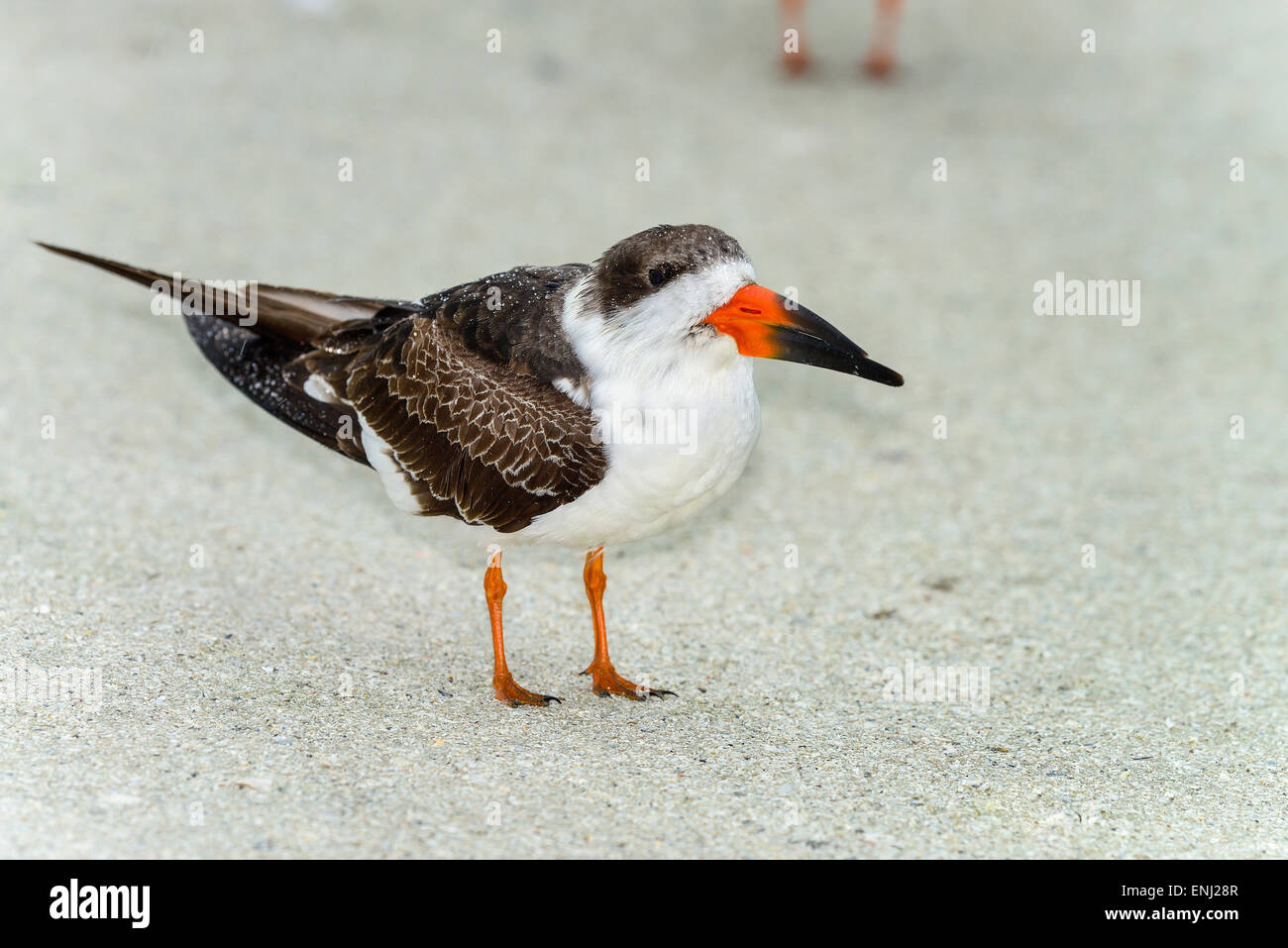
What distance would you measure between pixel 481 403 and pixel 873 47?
268 inches

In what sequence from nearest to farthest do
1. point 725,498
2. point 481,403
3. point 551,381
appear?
point 551,381 < point 481,403 < point 725,498

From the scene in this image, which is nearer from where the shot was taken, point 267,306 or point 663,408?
point 663,408

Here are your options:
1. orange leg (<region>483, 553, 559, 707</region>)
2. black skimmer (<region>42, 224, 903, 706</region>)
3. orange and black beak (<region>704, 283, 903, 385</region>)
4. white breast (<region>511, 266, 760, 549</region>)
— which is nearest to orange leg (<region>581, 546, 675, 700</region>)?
black skimmer (<region>42, 224, 903, 706</region>)

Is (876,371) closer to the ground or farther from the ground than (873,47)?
closer to the ground

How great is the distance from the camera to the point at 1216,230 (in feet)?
26.9

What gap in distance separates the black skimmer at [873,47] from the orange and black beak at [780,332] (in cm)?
637

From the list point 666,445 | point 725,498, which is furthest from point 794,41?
point 666,445

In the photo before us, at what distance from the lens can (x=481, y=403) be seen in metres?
4.21

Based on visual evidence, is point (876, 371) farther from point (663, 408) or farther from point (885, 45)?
point (885, 45)

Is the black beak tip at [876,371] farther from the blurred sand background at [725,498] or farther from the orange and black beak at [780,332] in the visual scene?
the blurred sand background at [725,498]

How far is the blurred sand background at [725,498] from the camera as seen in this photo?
3889mm

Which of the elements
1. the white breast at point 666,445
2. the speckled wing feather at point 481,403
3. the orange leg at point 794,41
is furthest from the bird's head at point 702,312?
the orange leg at point 794,41

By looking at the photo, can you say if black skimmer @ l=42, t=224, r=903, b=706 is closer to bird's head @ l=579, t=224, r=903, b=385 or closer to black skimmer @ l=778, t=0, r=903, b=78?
bird's head @ l=579, t=224, r=903, b=385
